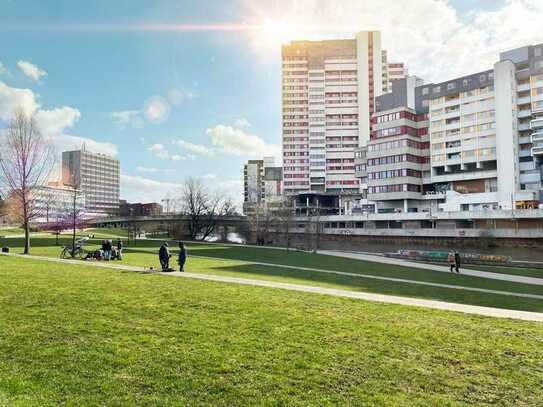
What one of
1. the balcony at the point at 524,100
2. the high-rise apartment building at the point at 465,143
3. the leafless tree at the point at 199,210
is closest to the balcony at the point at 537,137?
the high-rise apartment building at the point at 465,143

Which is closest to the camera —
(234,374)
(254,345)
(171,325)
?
(234,374)

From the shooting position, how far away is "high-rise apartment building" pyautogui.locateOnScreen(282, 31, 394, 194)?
145 meters

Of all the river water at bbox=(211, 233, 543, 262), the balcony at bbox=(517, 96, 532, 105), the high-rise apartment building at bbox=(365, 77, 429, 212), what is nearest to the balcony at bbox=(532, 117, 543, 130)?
the balcony at bbox=(517, 96, 532, 105)

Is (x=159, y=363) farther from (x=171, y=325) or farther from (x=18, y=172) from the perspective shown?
(x=18, y=172)

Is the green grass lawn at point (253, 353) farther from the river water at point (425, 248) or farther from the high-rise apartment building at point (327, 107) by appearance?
the high-rise apartment building at point (327, 107)

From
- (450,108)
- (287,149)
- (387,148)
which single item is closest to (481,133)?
(450,108)

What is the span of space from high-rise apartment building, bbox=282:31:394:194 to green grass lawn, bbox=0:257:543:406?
135 metres

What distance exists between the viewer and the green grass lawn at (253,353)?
604 cm

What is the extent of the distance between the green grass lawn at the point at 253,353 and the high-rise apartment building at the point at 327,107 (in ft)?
442

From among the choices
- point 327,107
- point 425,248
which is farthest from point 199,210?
point 327,107

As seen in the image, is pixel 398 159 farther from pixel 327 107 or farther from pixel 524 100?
pixel 327 107

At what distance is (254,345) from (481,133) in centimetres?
9293

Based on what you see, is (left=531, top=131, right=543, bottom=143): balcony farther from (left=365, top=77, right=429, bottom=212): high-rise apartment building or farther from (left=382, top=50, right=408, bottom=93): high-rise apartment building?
(left=382, top=50, right=408, bottom=93): high-rise apartment building

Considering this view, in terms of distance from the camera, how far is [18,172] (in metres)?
28.8
